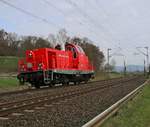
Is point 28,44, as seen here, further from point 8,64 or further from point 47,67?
point 47,67

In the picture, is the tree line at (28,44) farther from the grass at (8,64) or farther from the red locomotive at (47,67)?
the red locomotive at (47,67)

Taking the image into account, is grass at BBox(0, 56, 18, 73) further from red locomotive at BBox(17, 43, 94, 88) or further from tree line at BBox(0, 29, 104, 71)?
red locomotive at BBox(17, 43, 94, 88)

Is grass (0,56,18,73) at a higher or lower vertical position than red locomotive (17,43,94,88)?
higher

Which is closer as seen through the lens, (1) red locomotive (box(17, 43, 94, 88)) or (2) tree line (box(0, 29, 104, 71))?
(1) red locomotive (box(17, 43, 94, 88))

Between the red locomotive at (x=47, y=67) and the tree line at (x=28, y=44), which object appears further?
the tree line at (x=28, y=44)

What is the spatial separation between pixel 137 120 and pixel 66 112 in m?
3.08

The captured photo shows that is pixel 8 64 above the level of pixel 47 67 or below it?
above

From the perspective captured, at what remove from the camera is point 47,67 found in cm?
2889

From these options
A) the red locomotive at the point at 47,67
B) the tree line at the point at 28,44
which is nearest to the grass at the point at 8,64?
the tree line at the point at 28,44

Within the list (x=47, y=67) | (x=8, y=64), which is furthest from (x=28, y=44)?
(x=47, y=67)

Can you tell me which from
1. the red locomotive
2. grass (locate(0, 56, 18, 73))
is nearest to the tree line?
grass (locate(0, 56, 18, 73))

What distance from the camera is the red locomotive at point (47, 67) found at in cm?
2827

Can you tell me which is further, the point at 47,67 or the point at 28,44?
the point at 28,44

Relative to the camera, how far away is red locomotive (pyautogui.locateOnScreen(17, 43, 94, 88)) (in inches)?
1113
